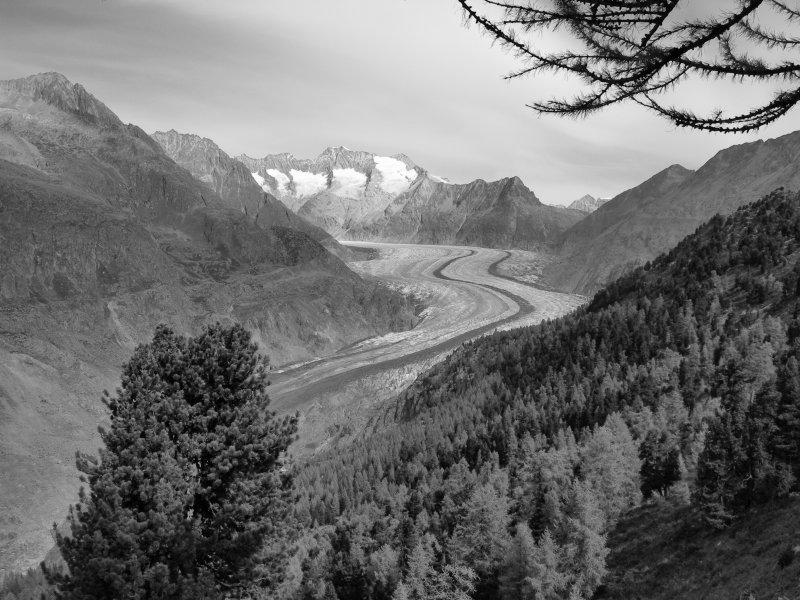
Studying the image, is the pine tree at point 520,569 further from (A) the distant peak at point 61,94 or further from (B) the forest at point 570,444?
(A) the distant peak at point 61,94

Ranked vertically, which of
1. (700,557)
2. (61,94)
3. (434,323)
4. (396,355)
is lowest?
(700,557)

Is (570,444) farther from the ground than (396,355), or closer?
closer

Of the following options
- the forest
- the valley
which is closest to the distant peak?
the valley

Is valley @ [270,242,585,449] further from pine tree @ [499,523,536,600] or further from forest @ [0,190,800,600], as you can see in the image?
pine tree @ [499,523,536,600]

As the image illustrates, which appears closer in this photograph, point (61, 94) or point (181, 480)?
point (181, 480)

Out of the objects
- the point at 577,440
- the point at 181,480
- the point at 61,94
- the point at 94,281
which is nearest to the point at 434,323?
the point at 94,281

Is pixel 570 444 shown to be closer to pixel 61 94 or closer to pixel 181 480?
pixel 181 480

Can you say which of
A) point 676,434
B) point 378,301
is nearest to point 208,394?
point 676,434
